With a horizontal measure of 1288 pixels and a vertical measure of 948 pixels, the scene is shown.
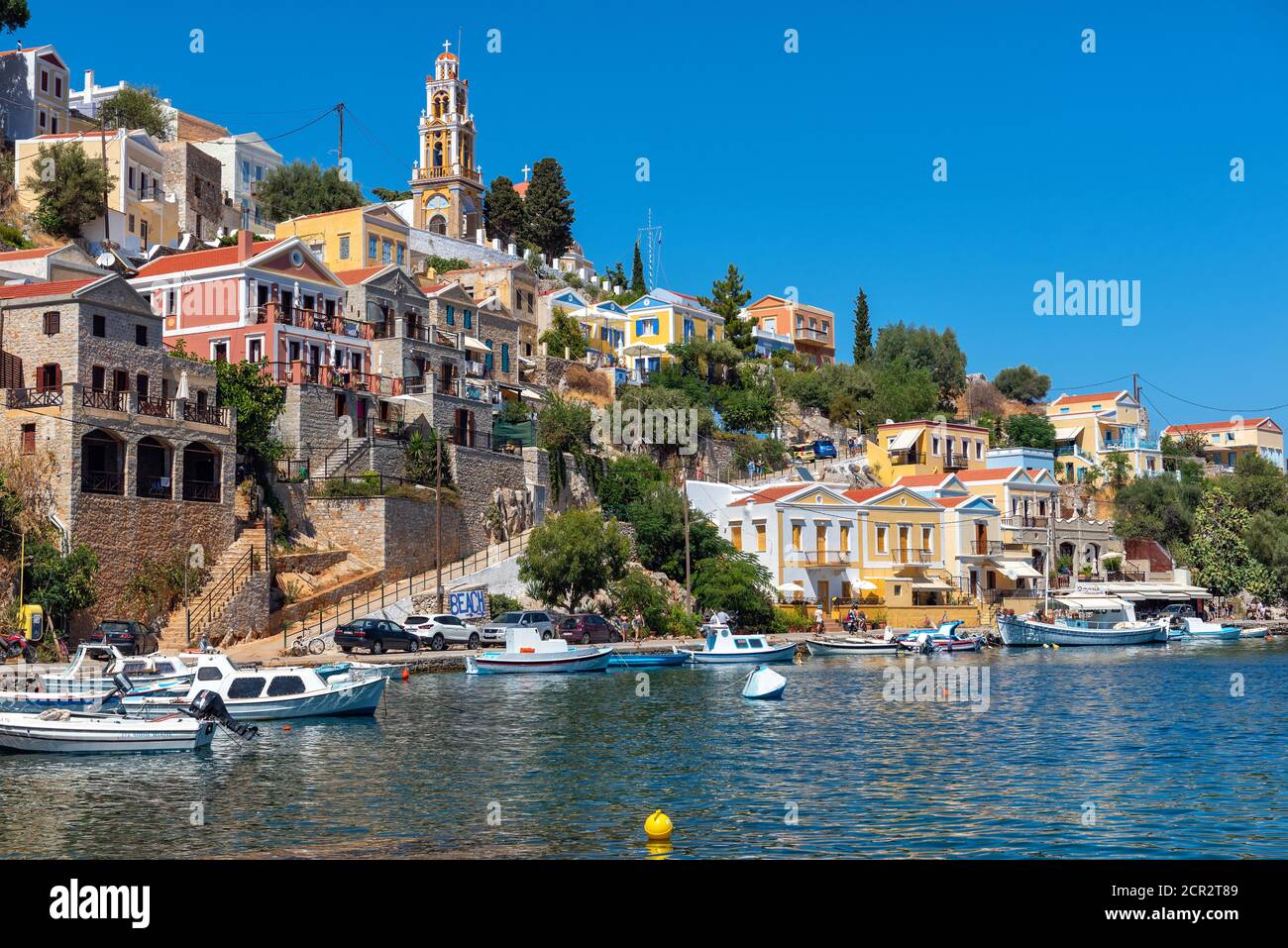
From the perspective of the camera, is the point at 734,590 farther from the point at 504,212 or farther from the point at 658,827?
the point at 504,212

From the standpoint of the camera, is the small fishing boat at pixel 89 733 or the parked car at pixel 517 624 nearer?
the small fishing boat at pixel 89 733

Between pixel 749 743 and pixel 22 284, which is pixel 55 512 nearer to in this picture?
pixel 22 284

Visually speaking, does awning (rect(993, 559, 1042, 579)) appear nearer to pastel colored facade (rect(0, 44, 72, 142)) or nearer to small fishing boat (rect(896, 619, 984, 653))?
small fishing boat (rect(896, 619, 984, 653))

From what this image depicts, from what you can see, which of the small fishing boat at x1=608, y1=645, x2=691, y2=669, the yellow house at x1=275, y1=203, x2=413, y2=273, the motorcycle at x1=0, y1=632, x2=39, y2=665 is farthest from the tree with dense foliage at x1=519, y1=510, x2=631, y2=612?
the yellow house at x1=275, y1=203, x2=413, y2=273

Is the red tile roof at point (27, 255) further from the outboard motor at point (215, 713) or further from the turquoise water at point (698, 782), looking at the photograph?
the outboard motor at point (215, 713)

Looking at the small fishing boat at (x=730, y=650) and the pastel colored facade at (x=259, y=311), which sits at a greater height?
the pastel colored facade at (x=259, y=311)

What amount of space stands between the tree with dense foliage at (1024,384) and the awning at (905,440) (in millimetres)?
42648

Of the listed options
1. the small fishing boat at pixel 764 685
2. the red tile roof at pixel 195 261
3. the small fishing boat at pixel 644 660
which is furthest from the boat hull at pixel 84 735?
the red tile roof at pixel 195 261

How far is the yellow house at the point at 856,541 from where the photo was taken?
2793 inches

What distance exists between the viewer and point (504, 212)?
119 m

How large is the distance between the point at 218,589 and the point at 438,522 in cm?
1046
